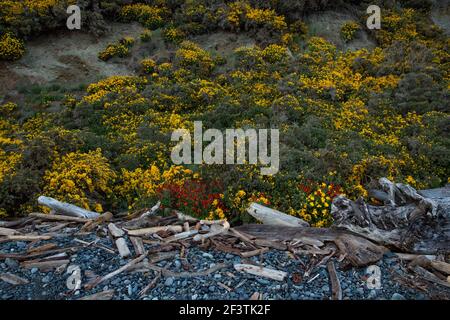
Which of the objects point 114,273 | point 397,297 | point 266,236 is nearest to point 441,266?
point 397,297

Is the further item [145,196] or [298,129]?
[298,129]

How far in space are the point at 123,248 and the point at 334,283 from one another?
2972mm

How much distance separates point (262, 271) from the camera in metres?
5.01

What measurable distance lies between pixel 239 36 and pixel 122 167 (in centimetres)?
1073

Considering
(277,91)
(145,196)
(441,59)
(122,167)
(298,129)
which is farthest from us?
(441,59)

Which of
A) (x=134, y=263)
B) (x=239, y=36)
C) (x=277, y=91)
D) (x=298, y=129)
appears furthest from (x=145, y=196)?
(x=239, y=36)

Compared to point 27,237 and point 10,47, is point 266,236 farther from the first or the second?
point 10,47

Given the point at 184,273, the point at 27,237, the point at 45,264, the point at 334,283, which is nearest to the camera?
the point at 334,283

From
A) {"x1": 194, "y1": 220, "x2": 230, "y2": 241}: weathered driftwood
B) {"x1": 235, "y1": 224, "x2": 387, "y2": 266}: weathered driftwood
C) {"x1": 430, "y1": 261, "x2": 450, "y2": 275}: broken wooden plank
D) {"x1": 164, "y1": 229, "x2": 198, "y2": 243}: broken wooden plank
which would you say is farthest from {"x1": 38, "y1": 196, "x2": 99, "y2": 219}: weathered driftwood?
A: {"x1": 430, "y1": 261, "x2": 450, "y2": 275}: broken wooden plank

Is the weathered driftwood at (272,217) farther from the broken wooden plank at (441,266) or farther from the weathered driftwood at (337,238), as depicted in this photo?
the broken wooden plank at (441,266)

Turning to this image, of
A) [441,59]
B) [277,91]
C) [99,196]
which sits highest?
[441,59]

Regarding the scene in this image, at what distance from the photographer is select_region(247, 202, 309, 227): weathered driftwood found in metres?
6.62

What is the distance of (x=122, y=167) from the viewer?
9828 millimetres
